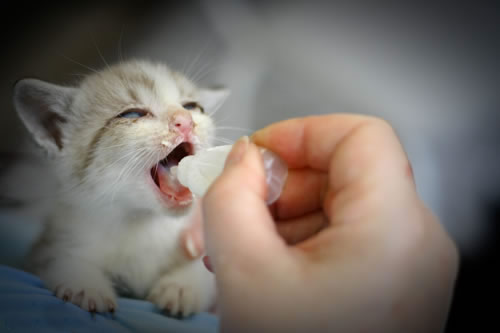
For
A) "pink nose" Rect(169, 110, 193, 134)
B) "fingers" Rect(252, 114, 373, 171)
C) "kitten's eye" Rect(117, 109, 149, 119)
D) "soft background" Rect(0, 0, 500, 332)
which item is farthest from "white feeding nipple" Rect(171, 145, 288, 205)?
"soft background" Rect(0, 0, 500, 332)

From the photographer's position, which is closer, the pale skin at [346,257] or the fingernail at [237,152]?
the pale skin at [346,257]

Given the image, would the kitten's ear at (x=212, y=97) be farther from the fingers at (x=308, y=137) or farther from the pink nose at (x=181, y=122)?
the fingers at (x=308, y=137)

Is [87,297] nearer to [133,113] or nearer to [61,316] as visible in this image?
[61,316]

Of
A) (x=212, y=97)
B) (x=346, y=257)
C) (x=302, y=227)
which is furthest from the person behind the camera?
(x=212, y=97)

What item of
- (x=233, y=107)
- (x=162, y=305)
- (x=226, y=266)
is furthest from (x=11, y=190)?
(x=226, y=266)

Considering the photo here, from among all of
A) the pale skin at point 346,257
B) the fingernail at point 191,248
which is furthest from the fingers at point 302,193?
the fingernail at point 191,248

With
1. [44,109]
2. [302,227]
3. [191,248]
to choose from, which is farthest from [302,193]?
[44,109]

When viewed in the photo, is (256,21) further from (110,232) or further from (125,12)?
(110,232)
